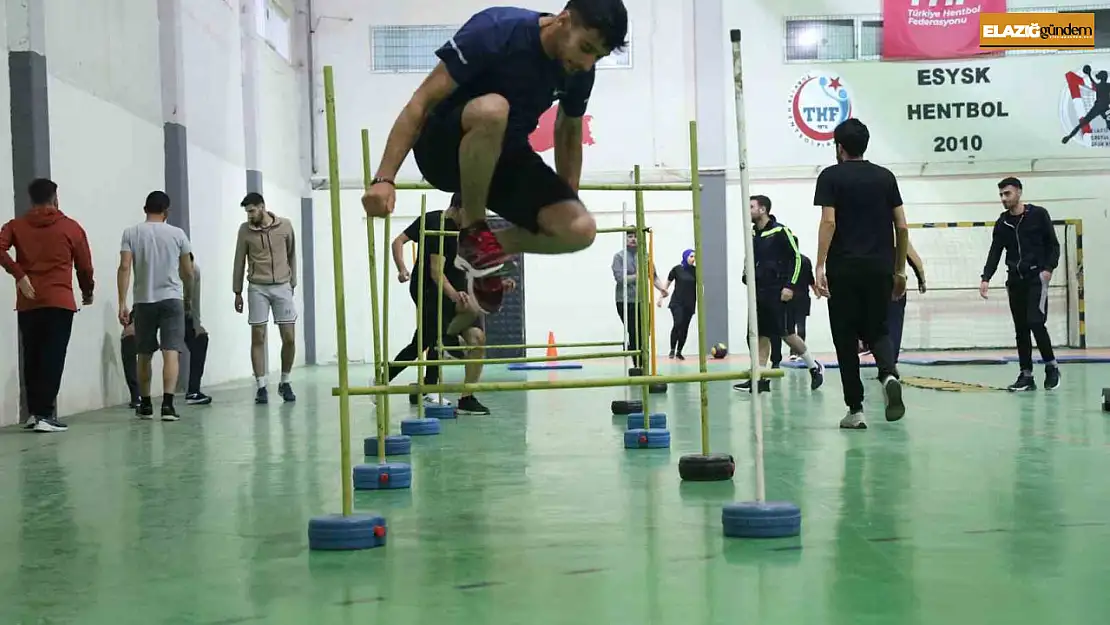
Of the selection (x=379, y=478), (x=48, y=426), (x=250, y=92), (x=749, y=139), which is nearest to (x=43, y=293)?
(x=48, y=426)

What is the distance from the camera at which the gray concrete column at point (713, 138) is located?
17.4 m

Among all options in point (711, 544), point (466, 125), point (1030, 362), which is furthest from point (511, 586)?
point (1030, 362)

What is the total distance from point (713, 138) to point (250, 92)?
7.20 m

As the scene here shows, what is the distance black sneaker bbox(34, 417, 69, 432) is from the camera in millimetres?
7078

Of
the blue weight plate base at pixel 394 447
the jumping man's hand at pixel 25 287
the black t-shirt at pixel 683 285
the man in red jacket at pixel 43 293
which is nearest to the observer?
the blue weight plate base at pixel 394 447

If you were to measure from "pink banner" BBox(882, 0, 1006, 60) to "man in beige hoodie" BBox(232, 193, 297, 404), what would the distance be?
1165 centimetres

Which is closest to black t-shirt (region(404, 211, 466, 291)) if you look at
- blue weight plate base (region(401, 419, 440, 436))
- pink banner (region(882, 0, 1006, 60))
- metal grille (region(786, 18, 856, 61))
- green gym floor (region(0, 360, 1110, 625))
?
blue weight plate base (region(401, 419, 440, 436))

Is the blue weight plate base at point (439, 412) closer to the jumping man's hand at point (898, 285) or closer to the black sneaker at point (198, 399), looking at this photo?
the jumping man's hand at point (898, 285)

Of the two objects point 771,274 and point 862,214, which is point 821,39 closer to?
point 771,274

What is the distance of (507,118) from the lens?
292cm

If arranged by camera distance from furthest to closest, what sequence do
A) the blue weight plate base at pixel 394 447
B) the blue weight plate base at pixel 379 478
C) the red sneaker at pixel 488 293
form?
the blue weight plate base at pixel 394 447 < the red sneaker at pixel 488 293 < the blue weight plate base at pixel 379 478

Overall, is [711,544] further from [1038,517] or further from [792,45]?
[792,45]

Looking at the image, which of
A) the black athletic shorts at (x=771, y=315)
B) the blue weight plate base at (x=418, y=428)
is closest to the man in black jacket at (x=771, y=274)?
the black athletic shorts at (x=771, y=315)

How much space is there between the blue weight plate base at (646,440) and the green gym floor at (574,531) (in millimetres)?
265
